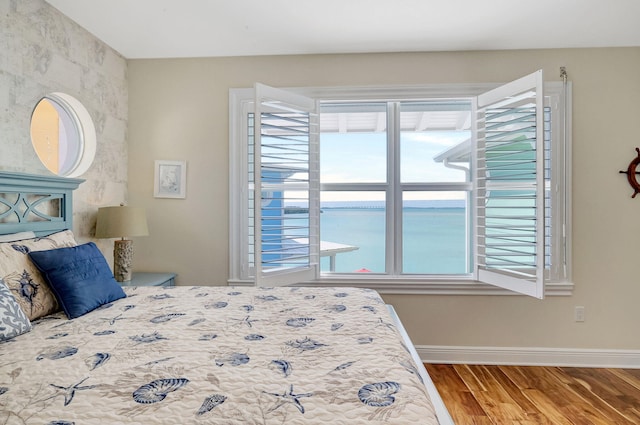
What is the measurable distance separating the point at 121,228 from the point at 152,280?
1.60 feet

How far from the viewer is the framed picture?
3188mm

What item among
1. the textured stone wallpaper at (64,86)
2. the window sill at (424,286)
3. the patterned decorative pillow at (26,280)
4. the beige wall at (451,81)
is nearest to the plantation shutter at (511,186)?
the window sill at (424,286)

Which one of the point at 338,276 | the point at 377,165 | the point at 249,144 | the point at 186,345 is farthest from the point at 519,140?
the point at 186,345

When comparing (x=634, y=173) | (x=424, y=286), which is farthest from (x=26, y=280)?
(x=634, y=173)

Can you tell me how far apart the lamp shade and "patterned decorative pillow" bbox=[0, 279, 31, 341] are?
1.14 metres

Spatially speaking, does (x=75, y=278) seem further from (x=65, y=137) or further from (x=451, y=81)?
(x=451, y=81)

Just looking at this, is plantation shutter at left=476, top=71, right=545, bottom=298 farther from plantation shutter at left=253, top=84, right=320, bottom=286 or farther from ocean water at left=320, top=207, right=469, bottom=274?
plantation shutter at left=253, top=84, right=320, bottom=286

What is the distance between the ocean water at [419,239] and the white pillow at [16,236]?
2.08 meters

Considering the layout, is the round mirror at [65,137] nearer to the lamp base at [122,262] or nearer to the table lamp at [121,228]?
the table lamp at [121,228]

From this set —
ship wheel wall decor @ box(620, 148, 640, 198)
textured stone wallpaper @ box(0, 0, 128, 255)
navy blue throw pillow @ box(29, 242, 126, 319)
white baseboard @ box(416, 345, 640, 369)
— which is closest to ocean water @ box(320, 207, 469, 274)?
white baseboard @ box(416, 345, 640, 369)

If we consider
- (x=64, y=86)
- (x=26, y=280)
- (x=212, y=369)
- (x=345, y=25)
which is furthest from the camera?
(x=345, y=25)

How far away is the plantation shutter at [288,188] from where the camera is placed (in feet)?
9.40

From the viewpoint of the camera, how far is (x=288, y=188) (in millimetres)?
3041

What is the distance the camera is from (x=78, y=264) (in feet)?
6.14
